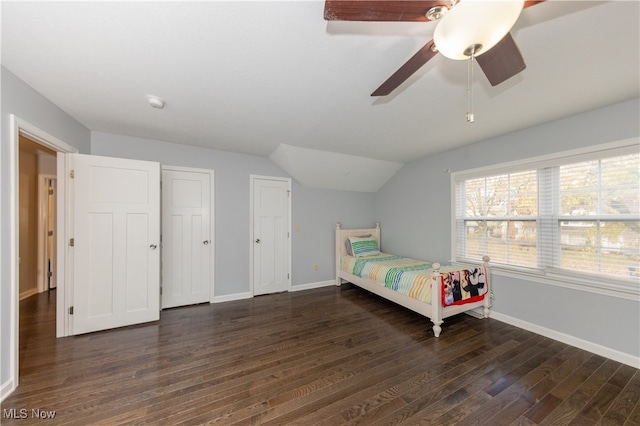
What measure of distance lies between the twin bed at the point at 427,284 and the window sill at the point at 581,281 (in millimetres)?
305

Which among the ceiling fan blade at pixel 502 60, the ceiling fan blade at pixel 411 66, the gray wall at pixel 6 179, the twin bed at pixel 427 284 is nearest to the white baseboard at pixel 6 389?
the gray wall at pixel 6 179

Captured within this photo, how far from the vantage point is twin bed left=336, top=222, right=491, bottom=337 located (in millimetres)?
2658

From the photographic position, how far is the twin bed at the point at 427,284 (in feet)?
8.72

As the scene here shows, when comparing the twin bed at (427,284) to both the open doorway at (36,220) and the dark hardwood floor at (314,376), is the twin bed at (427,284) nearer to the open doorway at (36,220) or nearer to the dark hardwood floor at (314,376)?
the dark hardwood floor at (314,376)

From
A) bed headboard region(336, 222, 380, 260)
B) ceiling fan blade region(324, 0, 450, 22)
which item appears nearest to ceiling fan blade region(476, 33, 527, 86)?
ceiling fan blade region(324, 0, 450, 22)

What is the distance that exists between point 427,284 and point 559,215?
62.9 inches

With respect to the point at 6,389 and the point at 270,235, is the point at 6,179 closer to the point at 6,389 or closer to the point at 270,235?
the point at 6,389

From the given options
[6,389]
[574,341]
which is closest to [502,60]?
[574,341]

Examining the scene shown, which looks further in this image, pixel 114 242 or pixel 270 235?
pixel 270 235

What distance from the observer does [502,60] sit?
3.94ft

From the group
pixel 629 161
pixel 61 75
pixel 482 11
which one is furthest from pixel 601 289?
pixel 61 75

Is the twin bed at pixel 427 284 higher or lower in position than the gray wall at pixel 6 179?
lower

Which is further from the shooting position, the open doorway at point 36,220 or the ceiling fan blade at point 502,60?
the open doorway at point 36,220

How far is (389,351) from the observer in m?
2.29
